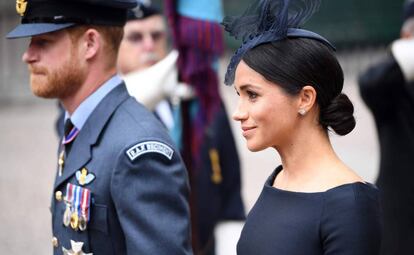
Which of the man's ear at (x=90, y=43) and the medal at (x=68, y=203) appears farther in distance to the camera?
the man's ear at (x=90, y=43)

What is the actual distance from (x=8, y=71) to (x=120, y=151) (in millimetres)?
13945

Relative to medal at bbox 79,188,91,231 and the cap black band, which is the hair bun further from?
the cap black band

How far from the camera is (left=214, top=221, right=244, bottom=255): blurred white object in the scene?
4562 mm

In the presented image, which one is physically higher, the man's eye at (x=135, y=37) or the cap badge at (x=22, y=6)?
the cap badge at (x=22, y=6)

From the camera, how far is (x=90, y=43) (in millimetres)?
3008

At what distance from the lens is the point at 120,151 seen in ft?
9.04

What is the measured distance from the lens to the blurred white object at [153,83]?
4.05m

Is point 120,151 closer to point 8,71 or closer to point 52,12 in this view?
point 52,12

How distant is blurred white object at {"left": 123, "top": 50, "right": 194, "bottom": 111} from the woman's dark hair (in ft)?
5.52

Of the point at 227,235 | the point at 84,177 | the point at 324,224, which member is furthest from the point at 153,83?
the point at 324,224

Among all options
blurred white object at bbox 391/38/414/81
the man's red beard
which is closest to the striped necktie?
the man's red beard

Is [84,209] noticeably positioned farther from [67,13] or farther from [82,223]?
[67,13]

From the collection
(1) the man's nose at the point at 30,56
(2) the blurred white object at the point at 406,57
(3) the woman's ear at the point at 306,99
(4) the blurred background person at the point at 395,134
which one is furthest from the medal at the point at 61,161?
(2) the blurred white object at the point at 406,57

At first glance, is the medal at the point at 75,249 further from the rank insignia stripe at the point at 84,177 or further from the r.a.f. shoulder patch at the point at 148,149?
the r.a.f. shoulder patch at the point at 148,149
